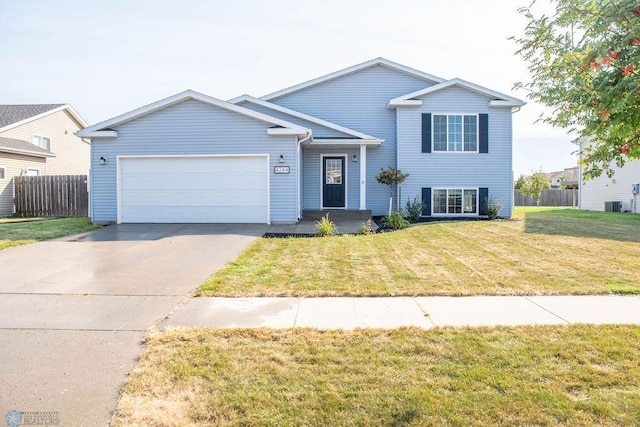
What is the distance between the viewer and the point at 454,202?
1659 cm

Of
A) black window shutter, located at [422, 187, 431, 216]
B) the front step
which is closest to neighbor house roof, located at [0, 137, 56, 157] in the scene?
the front step

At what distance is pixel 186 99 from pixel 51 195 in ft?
34.2

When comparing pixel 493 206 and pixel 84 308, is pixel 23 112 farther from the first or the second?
pixel 493 206

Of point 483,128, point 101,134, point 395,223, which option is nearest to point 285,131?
point 395,223

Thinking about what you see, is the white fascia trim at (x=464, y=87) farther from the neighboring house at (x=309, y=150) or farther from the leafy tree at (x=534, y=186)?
the leafy tree at (x=534, y=186)

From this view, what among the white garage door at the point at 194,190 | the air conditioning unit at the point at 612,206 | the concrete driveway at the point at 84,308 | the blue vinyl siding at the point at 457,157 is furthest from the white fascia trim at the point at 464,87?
the air conditioning unit at the point at 612,206

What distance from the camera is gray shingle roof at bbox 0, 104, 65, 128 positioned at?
21.3 metres

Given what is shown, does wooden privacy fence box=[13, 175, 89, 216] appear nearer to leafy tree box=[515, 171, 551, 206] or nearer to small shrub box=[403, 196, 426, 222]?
small shrub box=[403, 196, 426, 222]

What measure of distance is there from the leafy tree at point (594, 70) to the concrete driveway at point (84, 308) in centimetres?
394

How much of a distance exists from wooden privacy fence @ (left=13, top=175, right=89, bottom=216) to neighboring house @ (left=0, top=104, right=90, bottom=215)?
1.59 ft

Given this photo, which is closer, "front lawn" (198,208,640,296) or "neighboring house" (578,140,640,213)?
"front lawn" (198,208,640,296)

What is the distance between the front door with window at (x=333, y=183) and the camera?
16562mm

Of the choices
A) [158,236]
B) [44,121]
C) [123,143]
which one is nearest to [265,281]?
[158,236]

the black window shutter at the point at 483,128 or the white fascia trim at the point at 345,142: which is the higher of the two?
the black window shutter at the point at 483,128
